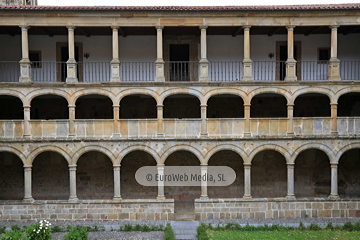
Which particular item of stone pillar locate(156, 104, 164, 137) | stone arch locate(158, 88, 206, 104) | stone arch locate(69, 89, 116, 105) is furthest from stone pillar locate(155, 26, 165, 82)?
stone arch locate(69, 89, 116, 105)

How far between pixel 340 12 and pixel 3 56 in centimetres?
1590

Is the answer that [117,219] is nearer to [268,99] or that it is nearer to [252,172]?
[252,172]

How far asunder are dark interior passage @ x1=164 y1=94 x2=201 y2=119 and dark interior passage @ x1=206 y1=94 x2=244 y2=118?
667 mm

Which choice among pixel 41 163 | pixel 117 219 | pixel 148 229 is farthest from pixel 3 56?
pixel 148 229

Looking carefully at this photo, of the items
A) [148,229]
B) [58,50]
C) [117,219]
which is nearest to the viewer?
[148,229]

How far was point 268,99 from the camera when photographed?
19125 millimetres

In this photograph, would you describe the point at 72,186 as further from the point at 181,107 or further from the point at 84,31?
the point at 84,31

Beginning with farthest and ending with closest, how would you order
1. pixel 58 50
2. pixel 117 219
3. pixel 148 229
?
pixel 58 50 < pixel 117 219 < pixel 148 229

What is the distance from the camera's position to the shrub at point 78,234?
12836 mm

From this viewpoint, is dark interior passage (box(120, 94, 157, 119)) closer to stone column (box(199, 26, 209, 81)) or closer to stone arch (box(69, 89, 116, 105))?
stone arch (box(69, 89, 116, 105))

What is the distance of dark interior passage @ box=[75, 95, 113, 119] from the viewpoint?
18.9 metres

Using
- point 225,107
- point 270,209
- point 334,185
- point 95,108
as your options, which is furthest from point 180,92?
point 334,185

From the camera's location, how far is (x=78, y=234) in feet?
42.8

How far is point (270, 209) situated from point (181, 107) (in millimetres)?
6548
